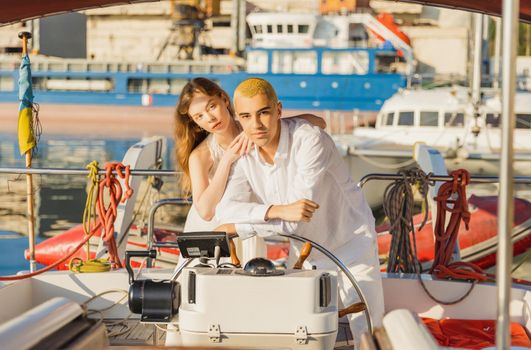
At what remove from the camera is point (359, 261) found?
4.51 m

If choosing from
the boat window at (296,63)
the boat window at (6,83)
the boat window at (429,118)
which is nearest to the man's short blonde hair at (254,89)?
the boat window at (429,118)

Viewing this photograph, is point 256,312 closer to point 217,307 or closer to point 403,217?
point 217,307

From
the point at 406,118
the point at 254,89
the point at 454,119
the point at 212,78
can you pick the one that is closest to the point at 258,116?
the point at 254,89

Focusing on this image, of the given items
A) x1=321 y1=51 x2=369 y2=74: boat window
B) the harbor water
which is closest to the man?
the harbor water

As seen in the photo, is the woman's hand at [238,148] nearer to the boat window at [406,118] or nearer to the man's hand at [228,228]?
the man's hand at [228,228]

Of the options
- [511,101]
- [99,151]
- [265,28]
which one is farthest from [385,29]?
[511,101]

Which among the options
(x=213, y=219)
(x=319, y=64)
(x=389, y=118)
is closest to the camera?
(x=213, y=219)

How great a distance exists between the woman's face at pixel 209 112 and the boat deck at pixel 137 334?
1.17 meters

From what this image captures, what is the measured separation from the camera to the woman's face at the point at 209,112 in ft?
15.2

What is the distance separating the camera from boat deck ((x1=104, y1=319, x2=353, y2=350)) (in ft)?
16.8

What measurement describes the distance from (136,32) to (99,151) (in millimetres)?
31029

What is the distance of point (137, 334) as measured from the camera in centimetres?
539

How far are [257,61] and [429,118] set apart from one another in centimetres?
2523

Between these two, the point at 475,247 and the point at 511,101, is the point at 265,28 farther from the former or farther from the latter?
the point at 511,101
